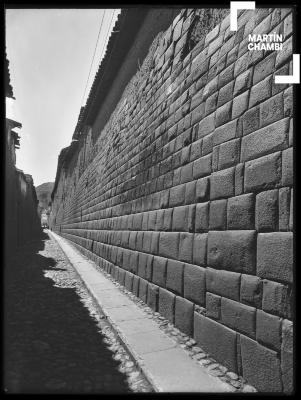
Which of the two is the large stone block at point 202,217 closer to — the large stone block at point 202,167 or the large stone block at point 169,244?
the large stone block at point 202,167

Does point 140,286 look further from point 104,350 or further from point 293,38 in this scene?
point 293,38

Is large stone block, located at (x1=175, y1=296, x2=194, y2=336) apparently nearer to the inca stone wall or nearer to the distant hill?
the inca stone wall

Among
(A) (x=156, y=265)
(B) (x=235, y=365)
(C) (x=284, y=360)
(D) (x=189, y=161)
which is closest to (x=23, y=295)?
(A) (x=156, y=265)

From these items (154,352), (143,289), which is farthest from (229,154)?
(143,289)

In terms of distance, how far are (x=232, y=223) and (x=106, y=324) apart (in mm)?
2412

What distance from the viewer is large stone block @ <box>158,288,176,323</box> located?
167 inches

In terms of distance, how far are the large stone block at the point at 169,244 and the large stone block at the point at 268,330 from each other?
1.81m

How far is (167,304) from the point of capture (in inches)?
174

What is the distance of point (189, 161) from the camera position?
4.21 m

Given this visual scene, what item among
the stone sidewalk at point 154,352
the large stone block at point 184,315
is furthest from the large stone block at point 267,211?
the large stone block at point 184,315

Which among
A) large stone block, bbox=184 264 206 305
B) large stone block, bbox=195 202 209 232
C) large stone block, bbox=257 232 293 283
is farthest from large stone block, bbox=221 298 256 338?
large stone block, bbox=195 202 209 232

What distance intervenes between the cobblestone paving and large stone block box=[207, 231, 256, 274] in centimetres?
120

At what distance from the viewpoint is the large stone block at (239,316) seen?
2.67 meters

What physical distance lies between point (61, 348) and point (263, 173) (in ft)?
8.88
